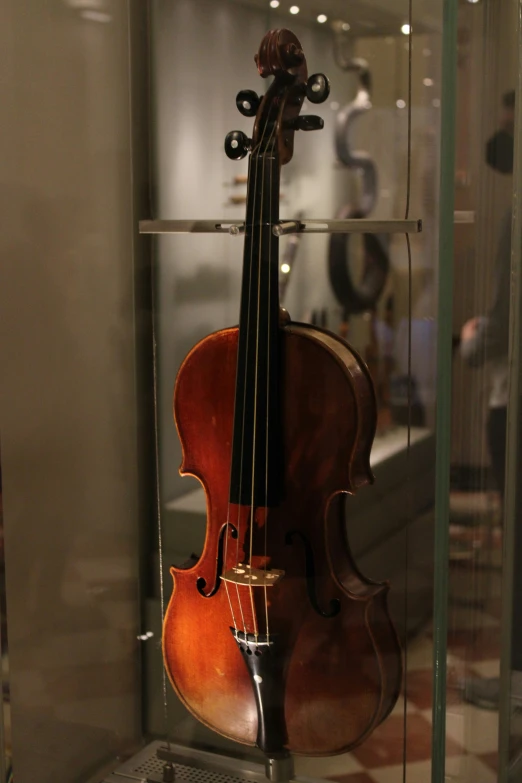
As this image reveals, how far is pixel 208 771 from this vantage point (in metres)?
1.68

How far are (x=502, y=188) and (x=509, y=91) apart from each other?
0.42 ft

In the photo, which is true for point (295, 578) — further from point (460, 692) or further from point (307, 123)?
point (307, 123)

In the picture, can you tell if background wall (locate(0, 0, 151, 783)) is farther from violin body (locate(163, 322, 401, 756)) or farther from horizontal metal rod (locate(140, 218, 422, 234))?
violin body (locate(163, 322, 401, 756))

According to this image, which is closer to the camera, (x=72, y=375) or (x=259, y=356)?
(x=259, y=356)

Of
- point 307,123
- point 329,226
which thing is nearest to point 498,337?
point 329,226

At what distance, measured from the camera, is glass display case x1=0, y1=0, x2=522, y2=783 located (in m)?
1.32

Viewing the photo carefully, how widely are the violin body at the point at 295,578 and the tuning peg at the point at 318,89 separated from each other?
1.01 ft

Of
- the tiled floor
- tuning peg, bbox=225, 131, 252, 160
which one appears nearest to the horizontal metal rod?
tuning peg, bbox=225, 131, 252, 160

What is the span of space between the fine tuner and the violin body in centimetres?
26

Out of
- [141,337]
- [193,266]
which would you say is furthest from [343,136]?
[141,337]

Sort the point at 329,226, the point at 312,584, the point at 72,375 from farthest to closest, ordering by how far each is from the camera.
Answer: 1. the point at 72,375
2. the point at 329,226
3. the point at 312,584

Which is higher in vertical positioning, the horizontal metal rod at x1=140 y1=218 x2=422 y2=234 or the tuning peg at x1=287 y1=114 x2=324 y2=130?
the tuning peg at x1=287 y1=114 x2=324 y2=130

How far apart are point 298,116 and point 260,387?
15.0 inches

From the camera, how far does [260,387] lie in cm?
133
